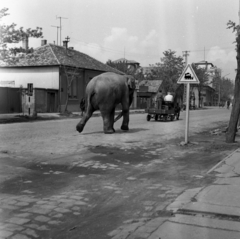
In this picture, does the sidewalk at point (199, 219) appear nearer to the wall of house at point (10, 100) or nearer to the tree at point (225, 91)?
the wall of house at point (10, 100)

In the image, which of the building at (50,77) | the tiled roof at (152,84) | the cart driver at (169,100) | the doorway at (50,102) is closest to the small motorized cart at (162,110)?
the cart driver at (169,100)

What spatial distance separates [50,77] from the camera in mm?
35344

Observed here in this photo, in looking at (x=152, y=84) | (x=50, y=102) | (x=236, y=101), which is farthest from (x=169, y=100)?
(x=152, y=84)

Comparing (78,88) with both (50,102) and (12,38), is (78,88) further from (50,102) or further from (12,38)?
(12,38)

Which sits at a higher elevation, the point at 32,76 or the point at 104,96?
the point at 32,76

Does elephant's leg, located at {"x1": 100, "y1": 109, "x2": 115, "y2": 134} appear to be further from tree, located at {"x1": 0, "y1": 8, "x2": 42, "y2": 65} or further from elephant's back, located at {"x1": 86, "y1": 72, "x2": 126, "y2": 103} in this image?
tree, located at {"x1": 0, "y1": 8, "x2": 42, "y2": 65}

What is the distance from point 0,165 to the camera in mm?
7406

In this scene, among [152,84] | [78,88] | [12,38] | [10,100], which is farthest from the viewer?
[152,84]

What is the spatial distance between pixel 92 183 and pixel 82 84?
33147 mm

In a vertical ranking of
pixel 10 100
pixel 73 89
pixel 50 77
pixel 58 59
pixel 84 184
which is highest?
pixel 58 59

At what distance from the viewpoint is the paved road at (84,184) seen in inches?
165

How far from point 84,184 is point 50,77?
30.4 metres

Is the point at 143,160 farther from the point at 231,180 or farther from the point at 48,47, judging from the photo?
the point at 48,47

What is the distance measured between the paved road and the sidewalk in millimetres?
244
